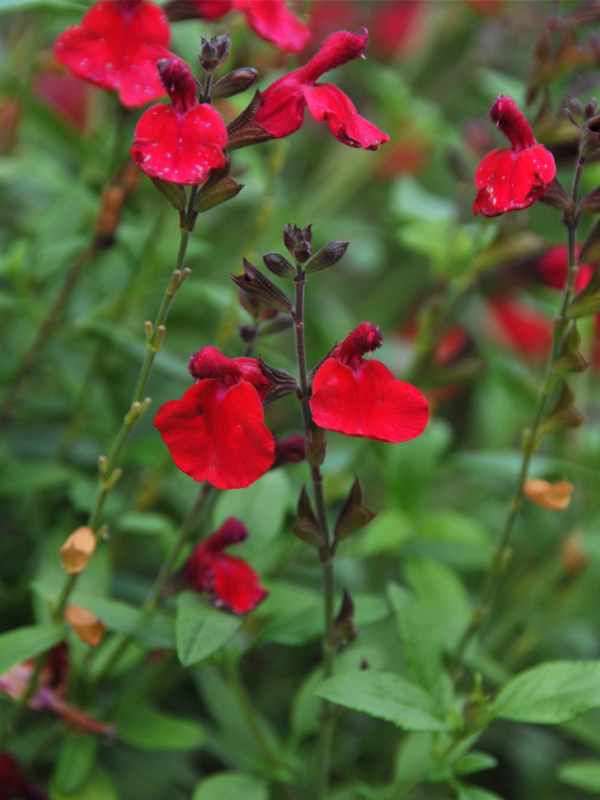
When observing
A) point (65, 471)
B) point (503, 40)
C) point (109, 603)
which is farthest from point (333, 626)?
point (503, 40)

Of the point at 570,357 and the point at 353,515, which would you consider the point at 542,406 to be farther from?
the point at 353,515

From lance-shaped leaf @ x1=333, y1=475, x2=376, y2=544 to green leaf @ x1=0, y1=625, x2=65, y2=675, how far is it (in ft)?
0.90

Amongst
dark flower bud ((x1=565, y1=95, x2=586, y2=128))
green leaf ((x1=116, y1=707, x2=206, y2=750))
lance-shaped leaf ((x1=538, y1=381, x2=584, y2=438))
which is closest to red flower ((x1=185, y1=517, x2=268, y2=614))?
green leaf ((x1=116, y1=707, x2=206, y2=750))

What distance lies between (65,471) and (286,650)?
446mm

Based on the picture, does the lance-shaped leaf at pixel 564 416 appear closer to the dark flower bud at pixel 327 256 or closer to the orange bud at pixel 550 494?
the orange bud at pixel 550 494

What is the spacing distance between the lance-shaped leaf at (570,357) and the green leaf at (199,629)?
1.20 feet

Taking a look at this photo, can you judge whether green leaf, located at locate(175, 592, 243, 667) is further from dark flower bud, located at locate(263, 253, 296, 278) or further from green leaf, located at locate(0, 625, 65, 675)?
dark flower bud, located at locate(263, 253, 296, 278)

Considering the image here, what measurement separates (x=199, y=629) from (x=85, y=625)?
11cm

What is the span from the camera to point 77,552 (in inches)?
25.8

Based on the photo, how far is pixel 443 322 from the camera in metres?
1.10

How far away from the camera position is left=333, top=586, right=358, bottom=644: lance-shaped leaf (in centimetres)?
67

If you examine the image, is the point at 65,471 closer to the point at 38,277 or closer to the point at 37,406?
the point at 37,406

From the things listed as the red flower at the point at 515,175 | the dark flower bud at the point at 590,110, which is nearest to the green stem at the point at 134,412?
the red flower at the point at 515,175

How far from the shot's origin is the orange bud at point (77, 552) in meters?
0.65
